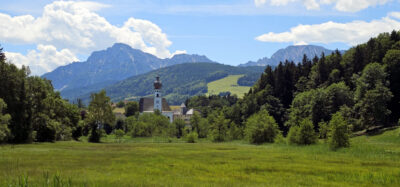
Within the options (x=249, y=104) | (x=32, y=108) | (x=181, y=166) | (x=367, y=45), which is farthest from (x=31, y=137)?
(x=367, y=45)

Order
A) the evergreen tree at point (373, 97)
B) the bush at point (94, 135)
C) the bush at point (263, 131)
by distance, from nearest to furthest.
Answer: the evergreen tree at point (373, 97)
the bush at point (263, 131)
the bush at point (94, 135)

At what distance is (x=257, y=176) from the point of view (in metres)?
32.6

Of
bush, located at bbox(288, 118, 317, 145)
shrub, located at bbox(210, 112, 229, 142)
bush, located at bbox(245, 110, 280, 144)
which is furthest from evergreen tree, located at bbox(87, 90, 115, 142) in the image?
bush, located at bbox(288, 118, 317, 145)

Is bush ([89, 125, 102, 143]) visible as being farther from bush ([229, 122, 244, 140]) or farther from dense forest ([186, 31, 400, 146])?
bush ([229, 122, 244, 140])

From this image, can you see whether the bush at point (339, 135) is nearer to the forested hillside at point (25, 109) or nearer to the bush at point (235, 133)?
the forested hillside at point (25, 109)

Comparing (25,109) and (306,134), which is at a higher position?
(25,109)

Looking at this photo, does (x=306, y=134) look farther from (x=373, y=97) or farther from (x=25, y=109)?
(x=25, y=109)

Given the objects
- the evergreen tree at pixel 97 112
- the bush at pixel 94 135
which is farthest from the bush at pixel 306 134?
the evergreen tree at pixel 97 112

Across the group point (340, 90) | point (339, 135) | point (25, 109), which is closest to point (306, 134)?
point (339, 135)

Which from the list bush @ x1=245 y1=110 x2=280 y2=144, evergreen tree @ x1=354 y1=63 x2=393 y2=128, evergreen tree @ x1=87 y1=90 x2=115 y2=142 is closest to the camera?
evergreen tree @ x1=354 y1=63 x2=393 y2=128

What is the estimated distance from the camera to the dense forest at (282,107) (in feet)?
248

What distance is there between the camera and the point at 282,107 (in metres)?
144

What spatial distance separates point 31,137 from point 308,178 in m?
62.7

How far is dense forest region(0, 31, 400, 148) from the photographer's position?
75.7 metres
